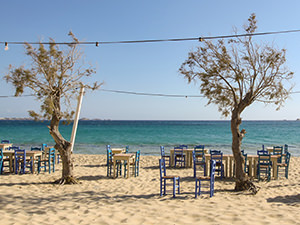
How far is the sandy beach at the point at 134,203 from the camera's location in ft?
16.8

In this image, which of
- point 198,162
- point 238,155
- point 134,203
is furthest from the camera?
point 198,162

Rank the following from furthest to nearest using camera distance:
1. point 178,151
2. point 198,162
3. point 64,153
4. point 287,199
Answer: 1. point 178,151
2. point 198,162
3. point 64,153
4. point 287,199

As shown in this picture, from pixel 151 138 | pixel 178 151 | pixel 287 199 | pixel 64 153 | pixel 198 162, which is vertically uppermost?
pixel 64 153

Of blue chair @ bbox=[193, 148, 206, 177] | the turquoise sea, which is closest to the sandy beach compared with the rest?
blue chair @ bbox=[193, 148, 206, 177]

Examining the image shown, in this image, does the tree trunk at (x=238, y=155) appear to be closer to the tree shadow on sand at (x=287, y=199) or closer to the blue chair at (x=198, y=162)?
the tree shadow on sand at (x=287, y=199)

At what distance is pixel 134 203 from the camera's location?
20.8ft

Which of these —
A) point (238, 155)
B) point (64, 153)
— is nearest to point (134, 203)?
point (64, 153)

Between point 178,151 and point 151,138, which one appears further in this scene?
→ point 151,138

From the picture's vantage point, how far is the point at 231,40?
25.5 feet

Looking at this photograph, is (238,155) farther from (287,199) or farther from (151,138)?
(151,138)

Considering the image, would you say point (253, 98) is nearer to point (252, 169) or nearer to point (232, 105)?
point (232, 105)

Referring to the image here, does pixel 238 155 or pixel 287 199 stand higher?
pixel 238 155

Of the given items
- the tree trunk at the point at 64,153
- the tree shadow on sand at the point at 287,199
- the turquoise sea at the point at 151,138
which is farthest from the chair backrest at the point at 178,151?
the turquoise sea at the point at 151,138

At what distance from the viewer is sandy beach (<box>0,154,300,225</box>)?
5113 millimetres
